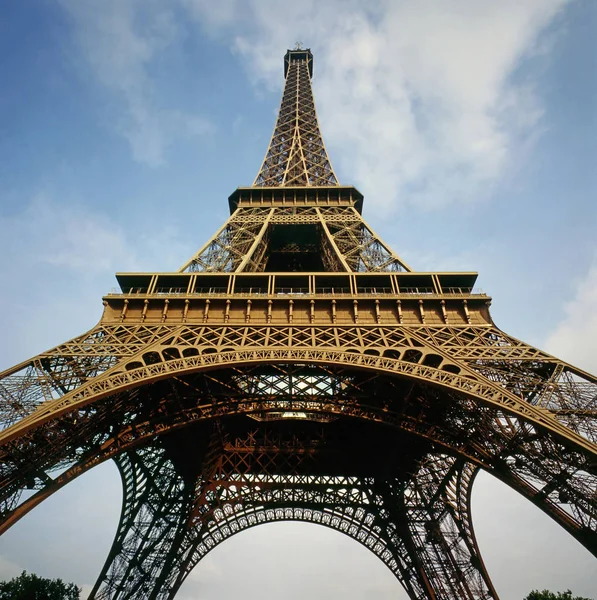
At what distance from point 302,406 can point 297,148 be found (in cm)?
2438

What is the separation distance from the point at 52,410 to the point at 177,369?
3403 mm

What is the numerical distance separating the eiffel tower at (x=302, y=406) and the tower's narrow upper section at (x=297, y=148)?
12.4ft

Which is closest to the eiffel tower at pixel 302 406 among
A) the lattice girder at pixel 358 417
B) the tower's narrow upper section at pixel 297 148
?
the lattice girder at pixel 358 417

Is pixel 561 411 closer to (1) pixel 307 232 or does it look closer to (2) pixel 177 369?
(2) pixel 177 369

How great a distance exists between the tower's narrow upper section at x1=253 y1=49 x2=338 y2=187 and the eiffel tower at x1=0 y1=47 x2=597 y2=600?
377 cm

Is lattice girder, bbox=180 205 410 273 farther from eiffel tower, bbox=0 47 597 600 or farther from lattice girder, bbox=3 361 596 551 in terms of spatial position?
lattice girder, bbox=3 361 596 551

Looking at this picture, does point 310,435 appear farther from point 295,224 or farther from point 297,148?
point 297,148

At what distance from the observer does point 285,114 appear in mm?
40312

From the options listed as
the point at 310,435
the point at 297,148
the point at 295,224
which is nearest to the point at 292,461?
the point at 310,435

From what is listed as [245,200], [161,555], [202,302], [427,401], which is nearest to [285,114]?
[245,200]

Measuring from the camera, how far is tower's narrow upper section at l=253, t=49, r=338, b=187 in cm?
3136

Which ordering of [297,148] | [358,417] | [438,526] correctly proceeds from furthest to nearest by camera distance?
1. [297,148]
2. [438,526]
3. [358,417]

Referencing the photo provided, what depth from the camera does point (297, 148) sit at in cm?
3512

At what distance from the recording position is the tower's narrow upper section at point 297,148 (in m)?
31.4
